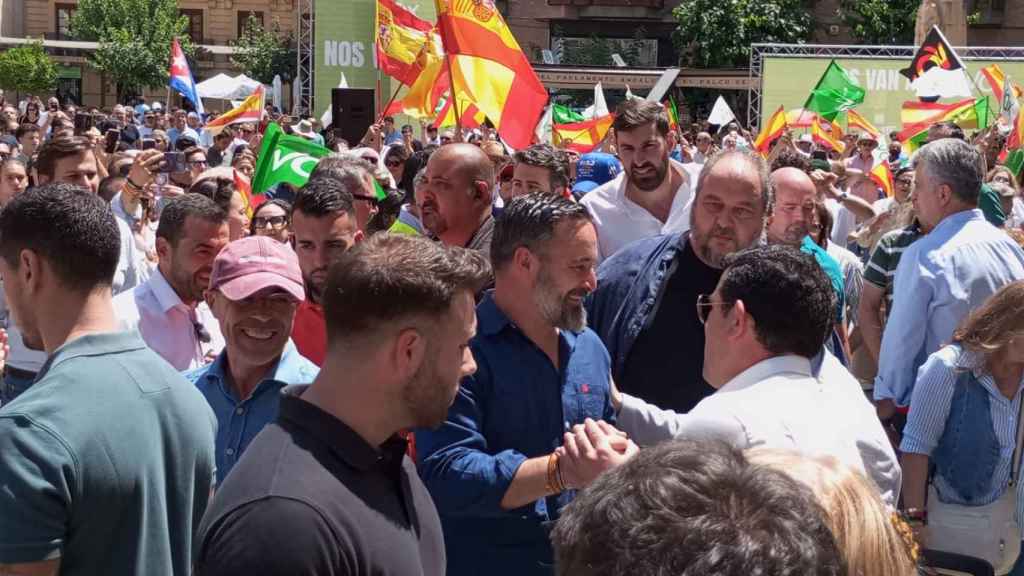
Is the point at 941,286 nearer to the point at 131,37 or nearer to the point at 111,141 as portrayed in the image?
the point at 111,141

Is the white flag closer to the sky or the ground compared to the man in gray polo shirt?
closer to the sky

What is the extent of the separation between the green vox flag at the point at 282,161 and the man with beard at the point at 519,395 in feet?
14.2

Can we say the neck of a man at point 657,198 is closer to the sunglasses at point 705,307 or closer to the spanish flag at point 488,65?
the sunglasses at point 705,307

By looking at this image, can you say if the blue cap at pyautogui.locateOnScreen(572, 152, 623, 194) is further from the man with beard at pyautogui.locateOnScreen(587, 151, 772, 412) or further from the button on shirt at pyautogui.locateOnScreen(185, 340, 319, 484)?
the button on shirt at pyautogui.locateOnScreen(185, 340, 319, 484)

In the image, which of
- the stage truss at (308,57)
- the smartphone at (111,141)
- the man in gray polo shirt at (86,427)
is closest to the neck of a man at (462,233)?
the man in gray polo shirt at (86,427)

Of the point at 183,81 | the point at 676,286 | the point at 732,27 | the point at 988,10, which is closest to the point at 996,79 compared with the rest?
the point at 183,81

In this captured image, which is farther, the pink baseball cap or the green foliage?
the green foliage

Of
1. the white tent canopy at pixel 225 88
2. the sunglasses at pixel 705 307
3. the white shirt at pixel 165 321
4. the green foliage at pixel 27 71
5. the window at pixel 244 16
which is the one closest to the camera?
the sunglasses at pixel 705 307

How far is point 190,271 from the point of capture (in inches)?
170

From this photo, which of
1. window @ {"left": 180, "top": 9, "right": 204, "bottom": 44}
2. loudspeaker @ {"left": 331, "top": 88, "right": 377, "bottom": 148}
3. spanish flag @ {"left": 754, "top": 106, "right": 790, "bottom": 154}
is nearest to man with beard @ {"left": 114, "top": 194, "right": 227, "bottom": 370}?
loudspeaker @ {"left": 331, "top": 88, "right": 377, "bottom": 148}

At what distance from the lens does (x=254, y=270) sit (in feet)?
11.5

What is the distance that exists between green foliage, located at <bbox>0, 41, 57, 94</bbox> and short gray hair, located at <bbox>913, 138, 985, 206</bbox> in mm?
52377

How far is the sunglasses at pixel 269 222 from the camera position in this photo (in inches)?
221

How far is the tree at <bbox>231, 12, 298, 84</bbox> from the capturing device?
5169 centimetres
